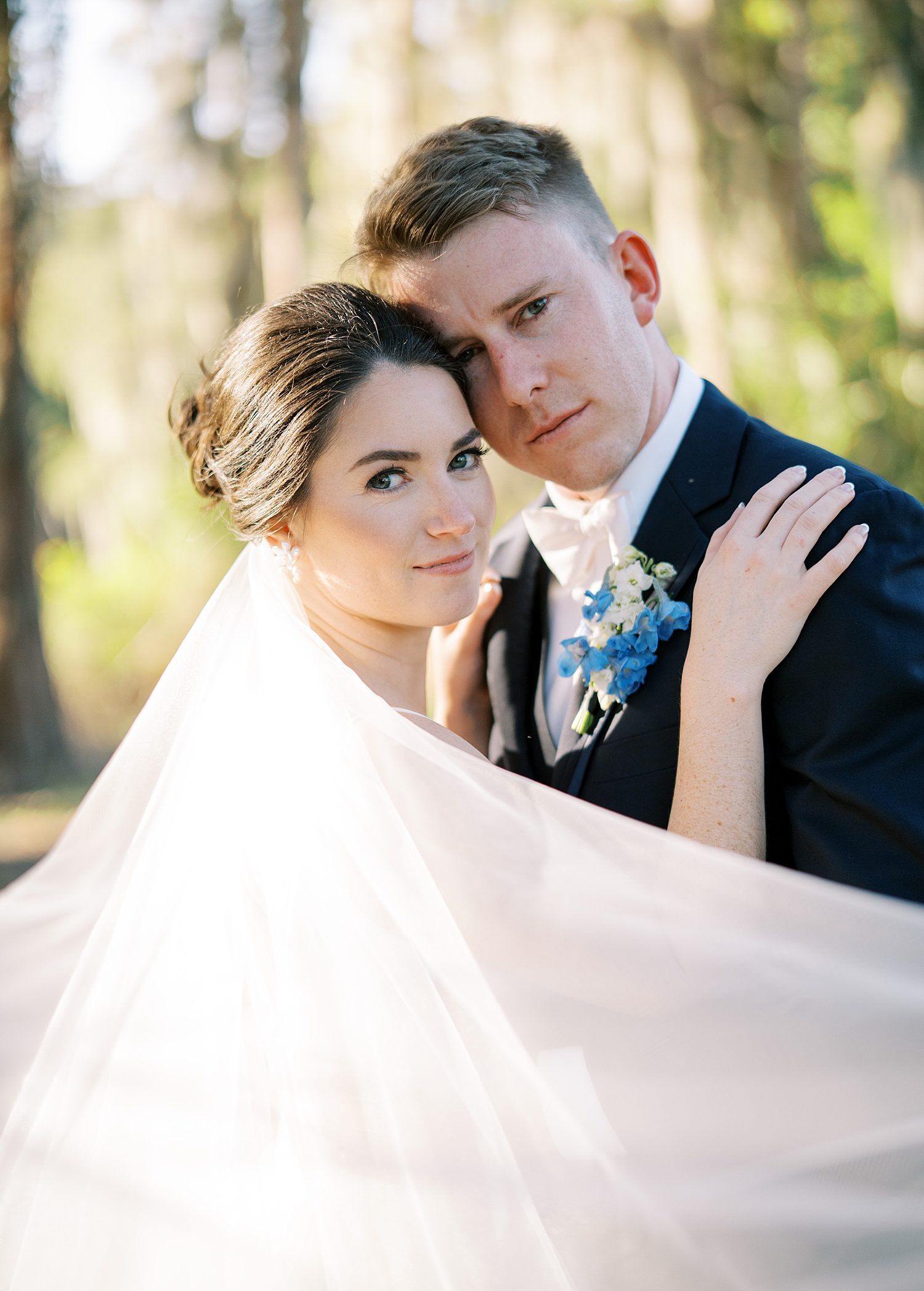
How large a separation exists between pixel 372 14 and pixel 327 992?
Result: 31.8 feet

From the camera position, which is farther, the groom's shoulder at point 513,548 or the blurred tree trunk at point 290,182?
the blurred tree trunk at point 290,182

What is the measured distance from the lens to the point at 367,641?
254 centimetres

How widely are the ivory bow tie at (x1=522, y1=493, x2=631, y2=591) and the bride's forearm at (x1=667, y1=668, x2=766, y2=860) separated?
0.65 m

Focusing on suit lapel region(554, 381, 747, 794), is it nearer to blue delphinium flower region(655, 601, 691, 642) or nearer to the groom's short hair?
blue delphinium flower region(655, 601, 691, 642)

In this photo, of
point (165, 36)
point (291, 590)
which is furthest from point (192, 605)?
point (291, 590)

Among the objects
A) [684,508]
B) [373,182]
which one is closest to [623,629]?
[684,508]

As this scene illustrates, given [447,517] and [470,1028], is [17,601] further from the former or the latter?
[470,1028]

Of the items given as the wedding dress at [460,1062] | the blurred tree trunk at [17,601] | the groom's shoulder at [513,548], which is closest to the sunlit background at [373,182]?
the blurred tree trunk at [17,601]

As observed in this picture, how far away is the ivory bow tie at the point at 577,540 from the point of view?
2586mm

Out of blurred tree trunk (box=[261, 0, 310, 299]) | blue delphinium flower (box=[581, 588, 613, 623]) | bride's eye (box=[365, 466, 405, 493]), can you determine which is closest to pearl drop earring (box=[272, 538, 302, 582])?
bride's eye (box=[365, 466, 405, 493])

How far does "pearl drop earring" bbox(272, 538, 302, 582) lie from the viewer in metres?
2.53

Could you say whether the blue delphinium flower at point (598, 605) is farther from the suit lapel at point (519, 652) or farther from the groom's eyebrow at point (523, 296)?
the groom's eyebrow at point (523, 296)

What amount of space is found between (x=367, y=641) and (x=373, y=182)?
429 cm

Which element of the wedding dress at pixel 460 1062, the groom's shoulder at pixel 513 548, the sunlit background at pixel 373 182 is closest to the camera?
the wedding dress at pixel 460 1062
